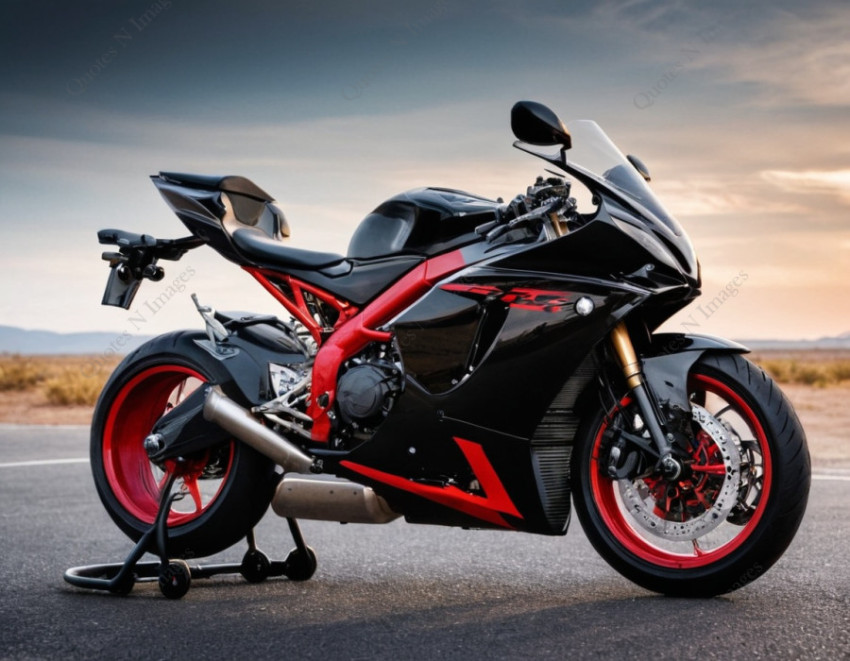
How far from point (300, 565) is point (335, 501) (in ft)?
2.44

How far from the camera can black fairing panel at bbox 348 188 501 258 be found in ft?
14.9

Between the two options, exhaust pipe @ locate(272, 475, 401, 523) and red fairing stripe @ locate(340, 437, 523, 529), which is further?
exhaust pipe @ locate(272, 475, 401, 523)

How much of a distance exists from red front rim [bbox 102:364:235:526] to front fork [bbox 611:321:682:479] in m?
2.01

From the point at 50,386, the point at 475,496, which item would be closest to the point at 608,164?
the point at 475,496

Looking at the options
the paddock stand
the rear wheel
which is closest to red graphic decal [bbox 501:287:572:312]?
the rear wheel

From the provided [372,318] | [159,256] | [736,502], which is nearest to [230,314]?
[159,256]

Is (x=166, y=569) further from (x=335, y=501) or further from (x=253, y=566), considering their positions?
(x=335, y=501)

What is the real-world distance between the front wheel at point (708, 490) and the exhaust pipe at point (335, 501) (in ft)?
2.87

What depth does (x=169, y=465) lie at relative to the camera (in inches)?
204

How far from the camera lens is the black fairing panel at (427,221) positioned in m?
4.55

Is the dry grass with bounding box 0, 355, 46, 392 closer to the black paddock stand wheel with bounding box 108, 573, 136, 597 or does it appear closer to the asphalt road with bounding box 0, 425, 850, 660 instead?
the asphalt road with bounding box 0, 425, 850, 660

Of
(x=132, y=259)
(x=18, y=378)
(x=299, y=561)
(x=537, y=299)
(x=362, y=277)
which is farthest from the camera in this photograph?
(x=18, y=378)

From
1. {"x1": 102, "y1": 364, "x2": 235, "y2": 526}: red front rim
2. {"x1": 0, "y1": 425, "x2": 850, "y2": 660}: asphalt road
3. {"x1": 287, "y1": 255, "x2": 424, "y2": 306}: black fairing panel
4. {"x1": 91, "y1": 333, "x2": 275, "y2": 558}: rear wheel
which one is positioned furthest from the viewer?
{"x1": 102, "y1": 364, "x2": 235, "y2": 526}: red front rim

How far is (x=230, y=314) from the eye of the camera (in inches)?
209
